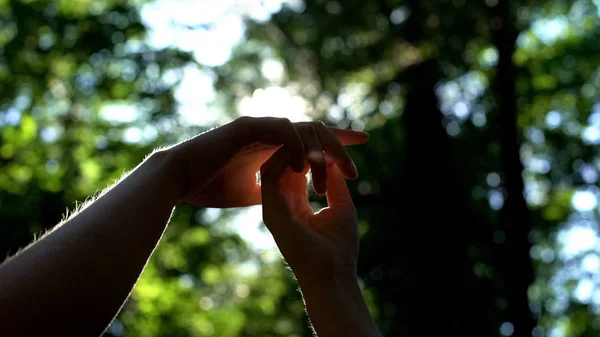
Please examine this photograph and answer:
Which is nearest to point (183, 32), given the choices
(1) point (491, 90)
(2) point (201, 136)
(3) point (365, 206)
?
(3) point (365, 206)

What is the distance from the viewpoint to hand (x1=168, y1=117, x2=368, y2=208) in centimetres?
100

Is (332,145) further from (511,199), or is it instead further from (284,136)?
(511,199)

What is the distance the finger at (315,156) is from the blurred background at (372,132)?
16.7 feet

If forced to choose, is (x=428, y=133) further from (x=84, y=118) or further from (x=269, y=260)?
(x=84, y=118)

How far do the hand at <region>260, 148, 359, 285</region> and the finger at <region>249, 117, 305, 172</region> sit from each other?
1.0 inches

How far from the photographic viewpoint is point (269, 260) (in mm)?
10867

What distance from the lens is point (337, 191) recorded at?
4.17 ft

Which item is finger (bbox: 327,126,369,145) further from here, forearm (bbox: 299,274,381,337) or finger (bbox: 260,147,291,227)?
forearm (bbox: 299,274,381,337)

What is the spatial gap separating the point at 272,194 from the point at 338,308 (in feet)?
0.85

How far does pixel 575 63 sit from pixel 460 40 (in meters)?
4.75

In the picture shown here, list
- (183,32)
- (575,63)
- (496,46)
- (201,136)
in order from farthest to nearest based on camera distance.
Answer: (575,63) < (183,32) < (496,46) < (201,136)

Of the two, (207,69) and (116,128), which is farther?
(207,69)

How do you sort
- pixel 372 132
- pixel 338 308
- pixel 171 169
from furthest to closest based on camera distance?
pixel 372 132, pixel 338 308, pixel 171 169

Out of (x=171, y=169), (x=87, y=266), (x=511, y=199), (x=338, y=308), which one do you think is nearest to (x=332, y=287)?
(x=338, y=308)
